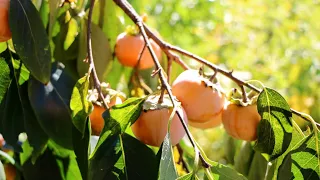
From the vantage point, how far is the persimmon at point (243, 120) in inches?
31.8

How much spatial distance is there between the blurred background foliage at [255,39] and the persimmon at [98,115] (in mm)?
1297

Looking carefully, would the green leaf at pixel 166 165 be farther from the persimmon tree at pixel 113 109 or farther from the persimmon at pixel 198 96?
the persimmon at pixel 198 96

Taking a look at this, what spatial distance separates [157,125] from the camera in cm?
72

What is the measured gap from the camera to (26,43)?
2.43 feet

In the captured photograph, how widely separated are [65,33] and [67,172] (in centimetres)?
23

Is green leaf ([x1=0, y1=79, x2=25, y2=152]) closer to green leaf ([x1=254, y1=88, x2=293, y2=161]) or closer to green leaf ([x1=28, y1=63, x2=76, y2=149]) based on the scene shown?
green leaf ([x1=28, y1=63, x2=76, y2=149])

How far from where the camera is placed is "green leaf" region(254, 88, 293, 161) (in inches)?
28.7

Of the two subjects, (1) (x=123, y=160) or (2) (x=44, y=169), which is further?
(2) (x=44, y=169)

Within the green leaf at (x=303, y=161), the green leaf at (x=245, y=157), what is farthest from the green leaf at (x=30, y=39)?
the green leaf at (x=245, y=157)

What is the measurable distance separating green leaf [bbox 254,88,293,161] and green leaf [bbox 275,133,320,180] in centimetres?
3

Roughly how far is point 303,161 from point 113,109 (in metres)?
0.24

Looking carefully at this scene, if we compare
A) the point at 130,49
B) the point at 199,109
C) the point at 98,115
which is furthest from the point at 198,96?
the point at 130,49

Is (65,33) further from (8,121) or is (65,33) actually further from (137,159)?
(137,159)

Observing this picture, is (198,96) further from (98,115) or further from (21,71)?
(21,71)
